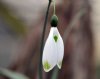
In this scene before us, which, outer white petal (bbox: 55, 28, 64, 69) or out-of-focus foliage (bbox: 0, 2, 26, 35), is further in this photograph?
out-of-focus foliage (bbox: 0, 2, 26, 35)

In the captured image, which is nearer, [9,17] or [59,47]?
[59,47]

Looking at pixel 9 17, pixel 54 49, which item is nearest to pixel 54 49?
pixel 54 49

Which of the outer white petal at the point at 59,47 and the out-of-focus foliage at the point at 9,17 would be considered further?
the out-of-focus foliage at the point at 9,17

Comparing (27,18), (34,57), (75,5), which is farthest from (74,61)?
(27,18)

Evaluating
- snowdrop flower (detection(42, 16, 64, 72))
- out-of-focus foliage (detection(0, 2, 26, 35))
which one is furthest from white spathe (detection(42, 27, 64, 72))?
out-of-focus foliage (detection(0, 2, 26, 35))

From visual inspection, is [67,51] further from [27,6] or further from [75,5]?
[27,6]

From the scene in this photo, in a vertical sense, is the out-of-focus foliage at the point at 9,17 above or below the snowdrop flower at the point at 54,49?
below

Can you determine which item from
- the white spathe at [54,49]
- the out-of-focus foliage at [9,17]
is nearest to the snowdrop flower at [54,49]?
the white spathe at [54,49]

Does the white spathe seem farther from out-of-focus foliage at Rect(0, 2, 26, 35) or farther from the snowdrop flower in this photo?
out-of-focus foliage at Rect(0, 2, 26, 35)

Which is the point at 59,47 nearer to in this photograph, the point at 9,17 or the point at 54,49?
the point at 54,49

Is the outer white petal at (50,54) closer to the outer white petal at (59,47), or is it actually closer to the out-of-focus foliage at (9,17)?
the outer white petal at (59,47)

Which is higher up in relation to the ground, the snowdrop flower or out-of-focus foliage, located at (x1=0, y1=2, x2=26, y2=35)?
the snowdrop flower
